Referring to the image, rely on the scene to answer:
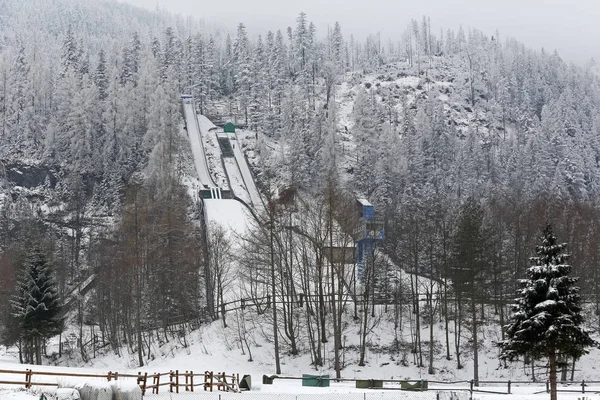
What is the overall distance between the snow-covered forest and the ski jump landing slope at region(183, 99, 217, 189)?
2269mm

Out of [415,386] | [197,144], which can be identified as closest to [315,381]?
[415,386]

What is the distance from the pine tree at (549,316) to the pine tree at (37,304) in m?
29.6

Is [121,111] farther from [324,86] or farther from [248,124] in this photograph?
[324,86]

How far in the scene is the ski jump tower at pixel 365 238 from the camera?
47075 millimetres

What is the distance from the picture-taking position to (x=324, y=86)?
15300 centimetres

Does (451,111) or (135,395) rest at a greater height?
(451,111)

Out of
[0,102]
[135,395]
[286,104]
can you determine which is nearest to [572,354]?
[135,395]

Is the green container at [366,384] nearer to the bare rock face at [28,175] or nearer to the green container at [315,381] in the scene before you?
the green container at [315,381]

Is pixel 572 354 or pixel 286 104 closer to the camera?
pixel 572 354

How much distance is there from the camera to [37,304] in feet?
139

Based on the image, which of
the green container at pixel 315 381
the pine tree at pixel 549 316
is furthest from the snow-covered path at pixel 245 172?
the pine tree at pixel 549 316

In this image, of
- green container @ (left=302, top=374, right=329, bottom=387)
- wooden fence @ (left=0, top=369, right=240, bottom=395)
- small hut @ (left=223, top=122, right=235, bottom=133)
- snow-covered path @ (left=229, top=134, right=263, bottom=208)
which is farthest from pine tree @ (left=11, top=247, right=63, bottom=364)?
small hut @ (left=223, top=122, right=235, bottom=133)

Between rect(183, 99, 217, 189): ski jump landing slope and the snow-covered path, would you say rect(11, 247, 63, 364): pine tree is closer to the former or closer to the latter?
the snow-covered path

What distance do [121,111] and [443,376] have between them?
252 ft
